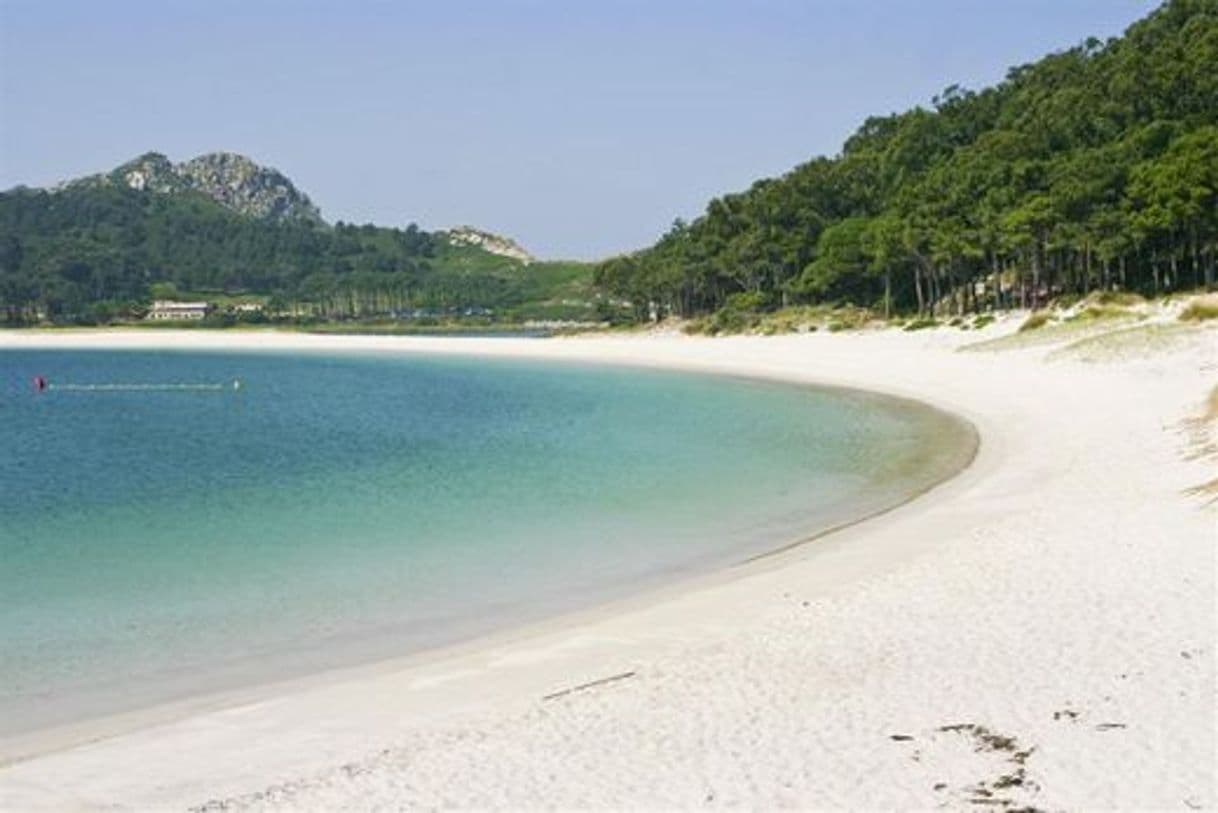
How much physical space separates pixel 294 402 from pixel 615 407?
65.4 ft

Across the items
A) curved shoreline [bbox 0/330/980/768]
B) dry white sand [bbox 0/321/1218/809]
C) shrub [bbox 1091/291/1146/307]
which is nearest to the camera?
dry white sand [bbox 0/321/1218/809]

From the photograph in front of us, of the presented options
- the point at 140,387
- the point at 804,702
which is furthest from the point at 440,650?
the point at 140,387

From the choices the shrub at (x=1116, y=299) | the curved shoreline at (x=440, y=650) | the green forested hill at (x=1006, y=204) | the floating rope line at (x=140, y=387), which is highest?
the green forested hill at (x=1006, y=204)

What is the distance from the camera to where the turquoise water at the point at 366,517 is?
14.2 metres

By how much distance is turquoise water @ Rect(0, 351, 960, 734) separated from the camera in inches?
561

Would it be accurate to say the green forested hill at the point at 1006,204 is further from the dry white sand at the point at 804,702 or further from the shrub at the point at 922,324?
the dry white sand at the point at 804,702

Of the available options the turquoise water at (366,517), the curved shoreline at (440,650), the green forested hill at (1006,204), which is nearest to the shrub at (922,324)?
the green forested hill at (1006,204)

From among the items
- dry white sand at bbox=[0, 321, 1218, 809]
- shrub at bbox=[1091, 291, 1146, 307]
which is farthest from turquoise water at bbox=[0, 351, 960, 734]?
shrub at bbox=[1091, 291, 1146, 307]

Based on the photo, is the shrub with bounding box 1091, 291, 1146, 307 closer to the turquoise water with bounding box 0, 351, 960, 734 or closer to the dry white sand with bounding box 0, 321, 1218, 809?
the turquoise water with bounding box 0, 351, 960, 734

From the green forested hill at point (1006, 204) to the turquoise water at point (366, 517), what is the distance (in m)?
29.6

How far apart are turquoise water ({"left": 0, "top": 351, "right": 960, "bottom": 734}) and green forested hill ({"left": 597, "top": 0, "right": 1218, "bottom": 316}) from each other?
2961 cm

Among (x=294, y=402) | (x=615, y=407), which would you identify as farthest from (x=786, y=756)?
(x=294, y=402)

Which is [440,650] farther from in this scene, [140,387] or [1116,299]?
[140,387]

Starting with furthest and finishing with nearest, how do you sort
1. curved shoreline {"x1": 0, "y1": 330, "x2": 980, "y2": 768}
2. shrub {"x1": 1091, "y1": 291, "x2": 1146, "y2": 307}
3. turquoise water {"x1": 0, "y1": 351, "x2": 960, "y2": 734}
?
shrub {"x1": 1091, "y1": 291, "x2": 1146, "y2": 307}, turquoise water {"x1": 0, "y1": 351, "x2": 960, "y2": 734}, curved shoreline {"x1": 0, "y1": 330, "x2": 980, "y2": 768}
